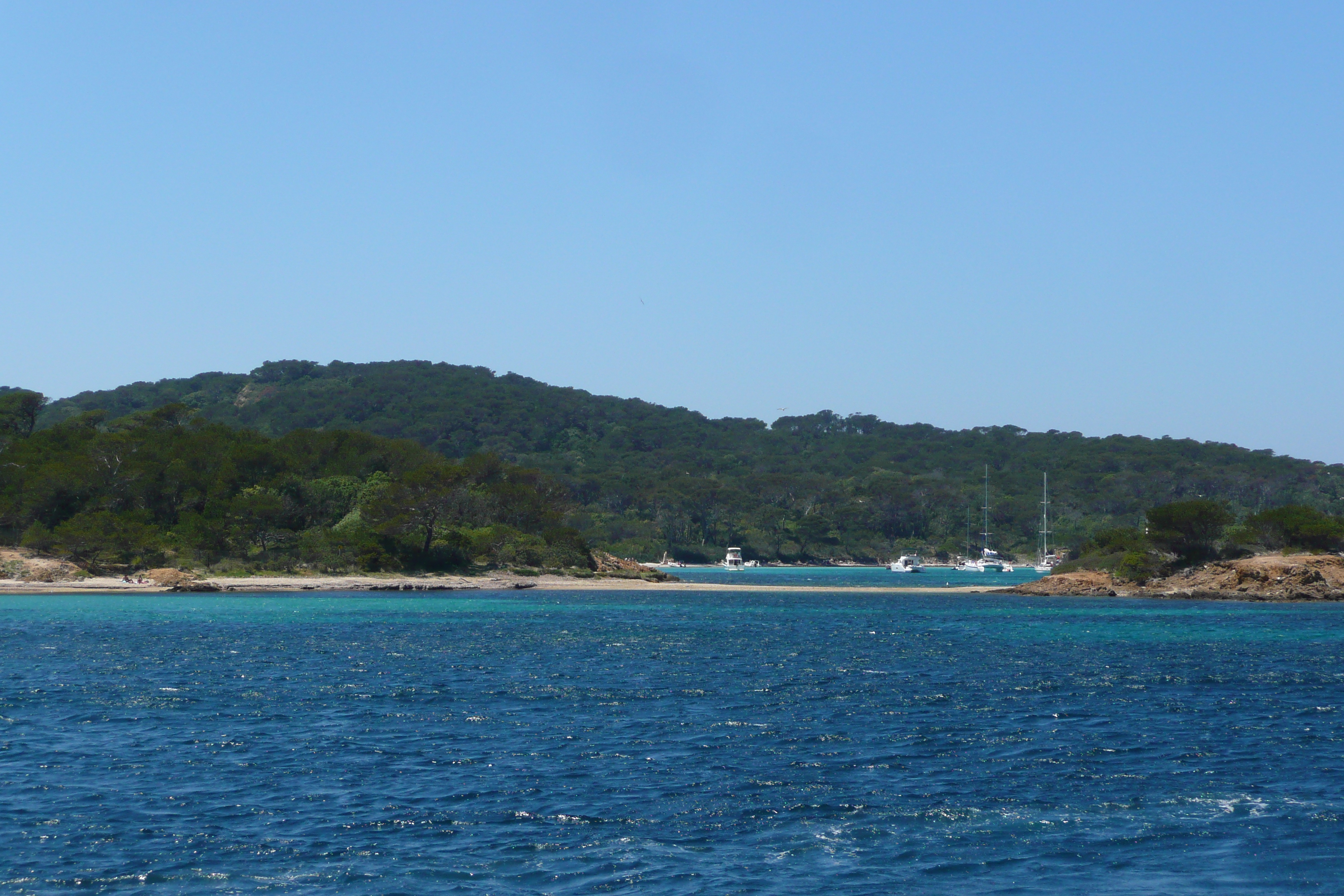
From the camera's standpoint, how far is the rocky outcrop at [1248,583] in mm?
81312

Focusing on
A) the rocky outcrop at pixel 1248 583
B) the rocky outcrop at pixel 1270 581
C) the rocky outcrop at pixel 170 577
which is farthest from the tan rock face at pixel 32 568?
the rocky outcrop at pixel 1270 581

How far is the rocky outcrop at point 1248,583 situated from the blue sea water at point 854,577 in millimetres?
12925

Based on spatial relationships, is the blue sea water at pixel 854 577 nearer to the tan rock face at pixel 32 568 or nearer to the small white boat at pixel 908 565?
the small white boat at pixel 908 565

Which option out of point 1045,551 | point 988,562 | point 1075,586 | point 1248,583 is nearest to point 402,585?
point 1075,586

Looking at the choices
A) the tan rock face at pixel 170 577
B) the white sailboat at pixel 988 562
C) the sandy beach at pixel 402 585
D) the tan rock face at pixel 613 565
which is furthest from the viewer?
the white sailboat at pixel 988 562

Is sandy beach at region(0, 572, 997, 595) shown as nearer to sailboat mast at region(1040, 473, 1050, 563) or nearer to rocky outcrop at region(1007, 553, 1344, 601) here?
rocky outcrop at region(1007, 553, 1344, 601)

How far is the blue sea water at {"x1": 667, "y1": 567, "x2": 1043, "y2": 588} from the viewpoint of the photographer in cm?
11162

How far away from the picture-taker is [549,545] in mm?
107812

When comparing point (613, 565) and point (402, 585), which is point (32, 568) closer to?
point (402, 585)

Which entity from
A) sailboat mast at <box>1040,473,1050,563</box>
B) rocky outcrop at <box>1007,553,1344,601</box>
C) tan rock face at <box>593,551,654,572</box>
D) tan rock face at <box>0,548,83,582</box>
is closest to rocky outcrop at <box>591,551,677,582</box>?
tan rock face at <box>593,551,654,572</box>

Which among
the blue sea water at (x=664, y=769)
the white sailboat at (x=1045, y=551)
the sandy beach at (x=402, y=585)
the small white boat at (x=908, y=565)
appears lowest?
the blue sea water at (x=664, y=769)

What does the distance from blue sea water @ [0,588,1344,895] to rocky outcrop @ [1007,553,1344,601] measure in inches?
1545

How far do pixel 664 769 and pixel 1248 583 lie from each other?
73.1 m

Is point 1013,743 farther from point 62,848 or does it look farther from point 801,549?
point 801,549
